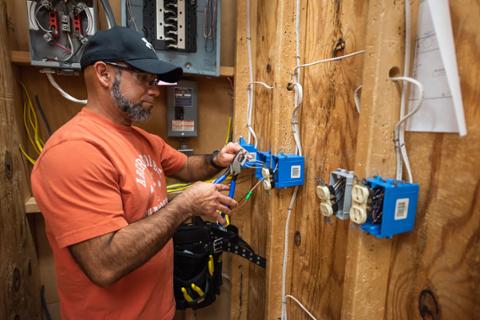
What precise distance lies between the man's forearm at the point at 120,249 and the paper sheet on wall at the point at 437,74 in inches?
26.0

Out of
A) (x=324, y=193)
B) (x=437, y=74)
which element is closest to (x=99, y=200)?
(x=324, y=193)

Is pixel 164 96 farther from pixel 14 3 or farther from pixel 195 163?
pixel 14 3

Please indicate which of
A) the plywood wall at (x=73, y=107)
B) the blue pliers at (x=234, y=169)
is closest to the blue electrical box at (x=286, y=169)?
the blue pliers at (x=234, y=169)

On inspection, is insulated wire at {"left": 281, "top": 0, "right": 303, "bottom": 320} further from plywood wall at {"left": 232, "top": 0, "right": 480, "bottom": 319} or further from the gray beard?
the gray beard

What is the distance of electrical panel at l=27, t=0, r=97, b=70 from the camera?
3.22 ft

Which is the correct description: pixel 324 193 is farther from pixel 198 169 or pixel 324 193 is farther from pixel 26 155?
pixel 26 155

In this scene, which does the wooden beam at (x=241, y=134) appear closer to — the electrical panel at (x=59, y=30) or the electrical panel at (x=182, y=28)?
the electrical panel at (x=182, y=28)

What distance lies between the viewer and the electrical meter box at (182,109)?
4.17 ft

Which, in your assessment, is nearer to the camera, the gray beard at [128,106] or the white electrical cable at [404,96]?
the white electrical cable at [404,96]

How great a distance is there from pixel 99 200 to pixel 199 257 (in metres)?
0.61

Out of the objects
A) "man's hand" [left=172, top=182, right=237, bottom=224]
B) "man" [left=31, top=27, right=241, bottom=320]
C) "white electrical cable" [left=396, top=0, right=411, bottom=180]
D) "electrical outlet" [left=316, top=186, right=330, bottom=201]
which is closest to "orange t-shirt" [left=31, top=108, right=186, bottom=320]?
"man" [left=31, top=27, right=241, bottom=320]

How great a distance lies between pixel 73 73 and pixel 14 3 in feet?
1.23

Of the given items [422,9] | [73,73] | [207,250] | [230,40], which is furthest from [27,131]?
[422,9]

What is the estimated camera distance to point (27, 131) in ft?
3.71
